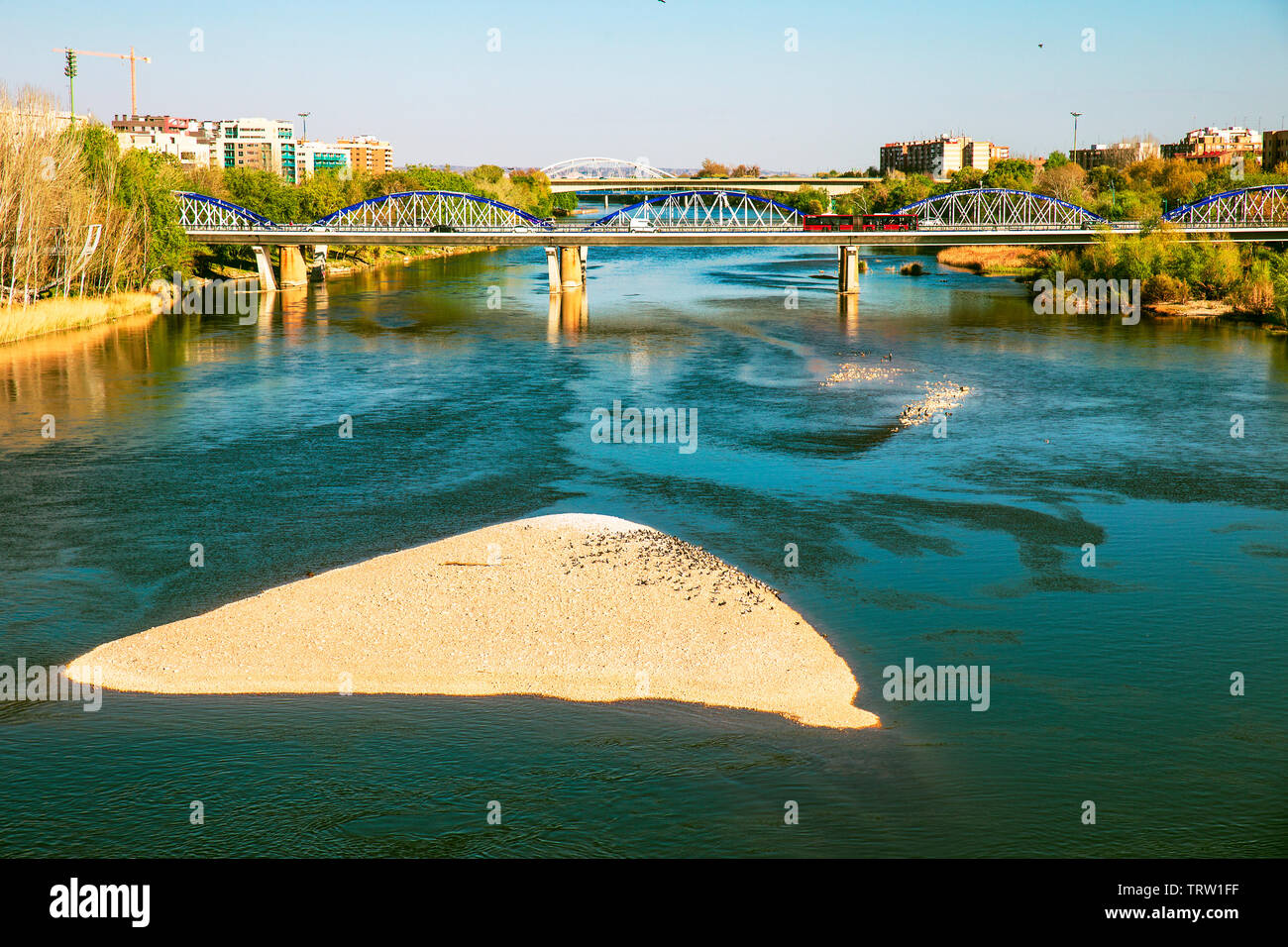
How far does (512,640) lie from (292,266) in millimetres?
81739

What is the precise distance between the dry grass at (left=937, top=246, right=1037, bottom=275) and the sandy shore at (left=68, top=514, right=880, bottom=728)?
292ft

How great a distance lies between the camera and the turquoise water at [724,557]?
15.5 meters

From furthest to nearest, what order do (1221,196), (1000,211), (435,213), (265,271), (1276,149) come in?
(1276,149) → (435,213) → (1000,211) → (1221,196) → (265,271)

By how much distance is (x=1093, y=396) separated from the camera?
45.2 metres

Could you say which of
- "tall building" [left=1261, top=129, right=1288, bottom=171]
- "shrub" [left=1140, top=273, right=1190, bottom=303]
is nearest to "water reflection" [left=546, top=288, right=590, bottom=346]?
"shrub" [left=1140, top=273, right=1190, bottom=303]

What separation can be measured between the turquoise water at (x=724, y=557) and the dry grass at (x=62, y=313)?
3049 mm

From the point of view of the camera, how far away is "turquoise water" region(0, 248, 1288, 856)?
610 inches

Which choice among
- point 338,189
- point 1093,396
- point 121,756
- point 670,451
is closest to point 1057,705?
point 121,756

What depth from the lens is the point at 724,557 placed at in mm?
25625

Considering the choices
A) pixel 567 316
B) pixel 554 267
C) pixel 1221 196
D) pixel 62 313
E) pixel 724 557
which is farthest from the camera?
pixel 1221 196

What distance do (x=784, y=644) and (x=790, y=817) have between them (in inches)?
200

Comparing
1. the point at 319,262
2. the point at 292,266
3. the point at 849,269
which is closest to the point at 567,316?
the point at 849,269

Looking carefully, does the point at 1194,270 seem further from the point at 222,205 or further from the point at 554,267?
the point at 222,205
